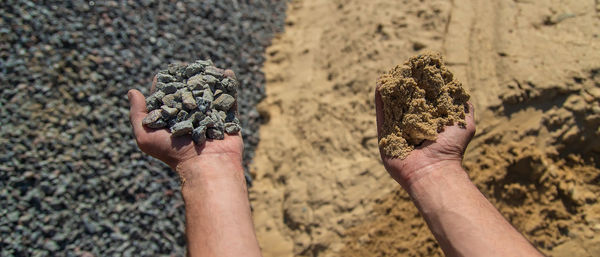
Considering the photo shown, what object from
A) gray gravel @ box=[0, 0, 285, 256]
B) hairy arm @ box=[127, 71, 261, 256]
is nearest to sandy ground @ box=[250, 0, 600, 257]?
gray gravel @ box=[0, 0, 285, 256]

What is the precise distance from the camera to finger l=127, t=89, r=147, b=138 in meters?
2.09

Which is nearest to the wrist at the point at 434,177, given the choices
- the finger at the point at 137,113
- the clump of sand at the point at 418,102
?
the clump of sand at the point at 418,102

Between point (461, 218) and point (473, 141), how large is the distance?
56.2 inches

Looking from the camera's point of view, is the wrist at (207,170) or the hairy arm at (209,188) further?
the wrist at (207,170)

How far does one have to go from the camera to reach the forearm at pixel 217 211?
1.74m

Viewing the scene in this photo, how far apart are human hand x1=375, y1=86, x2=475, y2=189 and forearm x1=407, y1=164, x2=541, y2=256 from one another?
2 centimetres

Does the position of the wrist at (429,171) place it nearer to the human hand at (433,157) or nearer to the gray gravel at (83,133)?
the human hand at (433,157)

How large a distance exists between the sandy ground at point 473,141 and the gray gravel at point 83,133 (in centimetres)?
68

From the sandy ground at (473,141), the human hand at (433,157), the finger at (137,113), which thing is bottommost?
the sandy ground at (473,141)

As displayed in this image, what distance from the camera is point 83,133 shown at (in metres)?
3.33

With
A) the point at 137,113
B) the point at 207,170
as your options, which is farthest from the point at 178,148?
the point at 137,113

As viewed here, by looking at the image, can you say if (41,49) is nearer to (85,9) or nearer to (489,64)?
(85,9)

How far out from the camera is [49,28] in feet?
11.6

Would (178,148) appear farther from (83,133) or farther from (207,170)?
(83,133)
